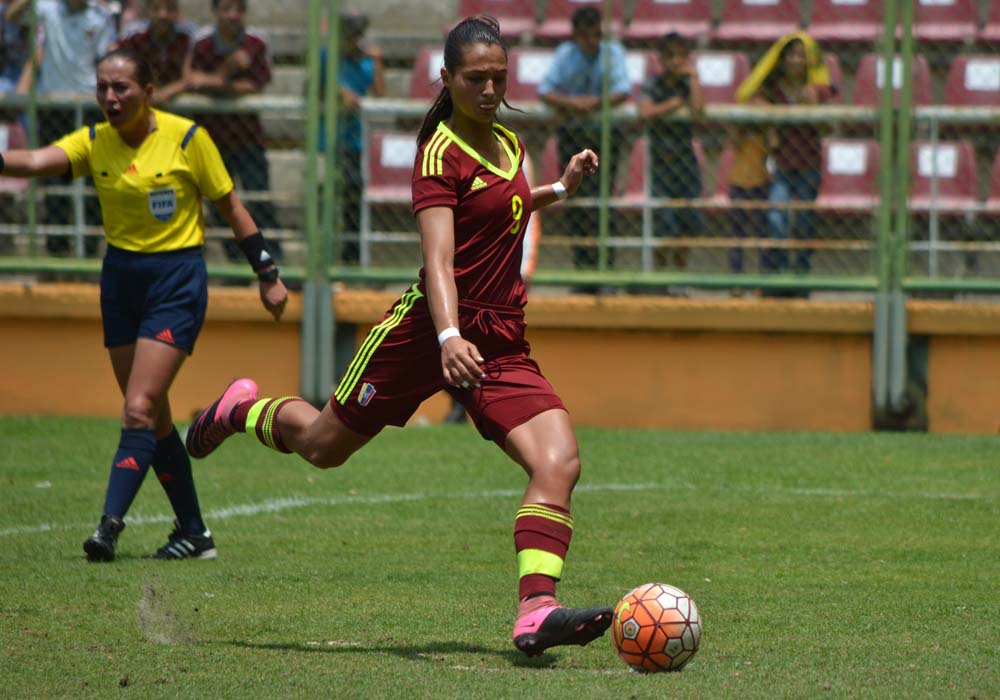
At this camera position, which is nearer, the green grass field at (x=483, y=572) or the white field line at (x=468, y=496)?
the green grass field at (x=483, y=572)

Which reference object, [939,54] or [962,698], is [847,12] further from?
[962,698]

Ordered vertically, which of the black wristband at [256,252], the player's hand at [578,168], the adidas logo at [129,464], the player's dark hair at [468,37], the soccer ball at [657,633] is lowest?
the soccer ball at [657,633]

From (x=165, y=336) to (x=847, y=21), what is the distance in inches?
280

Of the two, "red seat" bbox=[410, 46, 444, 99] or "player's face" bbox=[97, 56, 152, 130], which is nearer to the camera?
"player's face" bbox=[97, 56, 152, 130]

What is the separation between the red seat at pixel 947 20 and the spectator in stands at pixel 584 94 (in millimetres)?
2809

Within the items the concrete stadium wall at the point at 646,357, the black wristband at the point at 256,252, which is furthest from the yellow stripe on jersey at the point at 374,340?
the concrete stadium wall at the point at 646,357

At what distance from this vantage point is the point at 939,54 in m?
12.3

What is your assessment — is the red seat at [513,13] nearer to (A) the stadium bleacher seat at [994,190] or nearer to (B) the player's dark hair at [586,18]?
(B) the player's dark hair at [586,18]

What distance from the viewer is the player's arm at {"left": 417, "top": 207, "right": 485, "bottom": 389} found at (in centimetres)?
483

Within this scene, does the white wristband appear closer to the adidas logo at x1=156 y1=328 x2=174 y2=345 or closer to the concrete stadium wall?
the adidas logo at x1=156 y1=328 x2=174 y2=345

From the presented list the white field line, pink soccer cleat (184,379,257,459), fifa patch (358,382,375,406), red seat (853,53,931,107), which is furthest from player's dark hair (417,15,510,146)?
red seat (853,53,931,107)

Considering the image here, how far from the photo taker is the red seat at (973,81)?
11.9 meters

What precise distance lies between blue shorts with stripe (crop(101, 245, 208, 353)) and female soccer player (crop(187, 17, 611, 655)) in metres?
1.58

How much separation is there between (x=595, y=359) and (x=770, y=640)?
6.58 meters
